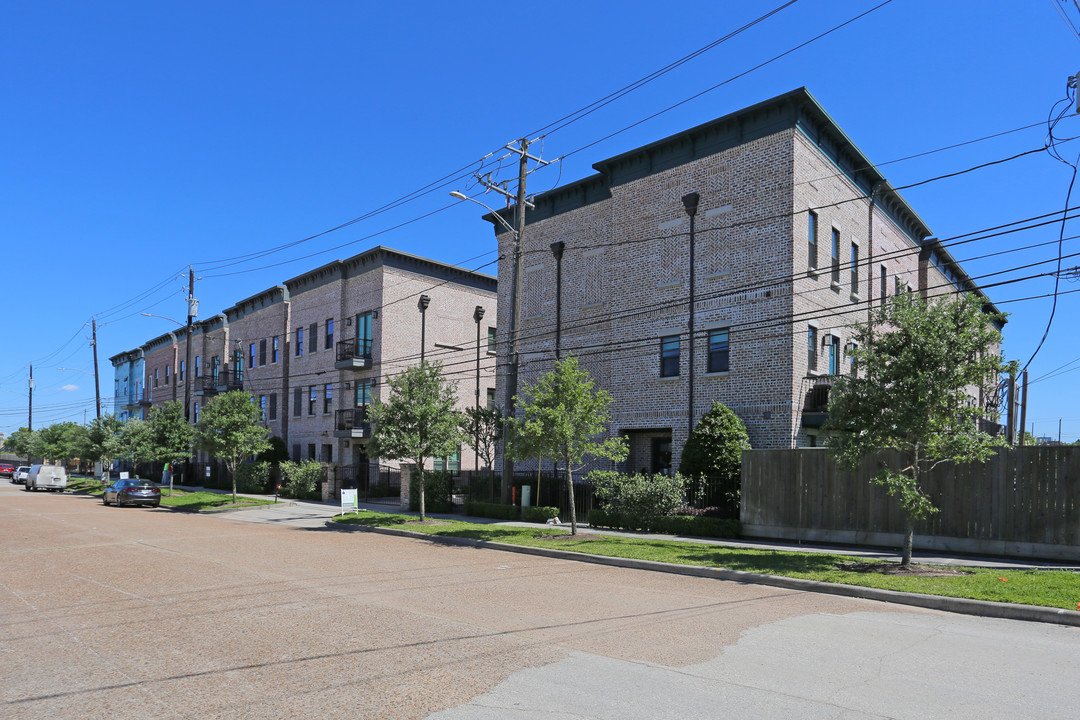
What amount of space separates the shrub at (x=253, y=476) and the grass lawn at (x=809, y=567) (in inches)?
890

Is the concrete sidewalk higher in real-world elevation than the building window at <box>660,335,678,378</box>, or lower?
lower

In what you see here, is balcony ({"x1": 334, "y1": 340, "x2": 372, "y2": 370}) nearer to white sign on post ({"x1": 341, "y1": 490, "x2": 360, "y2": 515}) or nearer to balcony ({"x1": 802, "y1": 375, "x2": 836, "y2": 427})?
white sign on post ({"x1": 341, "y1": 490, "x2": 360, "y2": 515})

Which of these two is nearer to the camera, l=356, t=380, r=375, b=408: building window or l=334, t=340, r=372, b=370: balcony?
l=334, t=340, r=372, b=370: balcony

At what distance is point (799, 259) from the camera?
22.0m

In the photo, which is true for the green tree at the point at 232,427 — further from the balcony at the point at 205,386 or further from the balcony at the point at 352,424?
the balcony at the point at 205,386

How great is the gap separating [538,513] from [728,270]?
32.3ft

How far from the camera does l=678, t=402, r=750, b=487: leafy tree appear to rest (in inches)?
790

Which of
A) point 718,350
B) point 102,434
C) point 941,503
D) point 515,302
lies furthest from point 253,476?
point 941,503

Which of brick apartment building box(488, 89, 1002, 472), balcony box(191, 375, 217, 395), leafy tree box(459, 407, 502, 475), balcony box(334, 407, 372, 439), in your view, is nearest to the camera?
brick apartment building box(488, 89, 1002, 472)

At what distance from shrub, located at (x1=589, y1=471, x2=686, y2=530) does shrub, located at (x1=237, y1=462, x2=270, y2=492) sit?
25.6m

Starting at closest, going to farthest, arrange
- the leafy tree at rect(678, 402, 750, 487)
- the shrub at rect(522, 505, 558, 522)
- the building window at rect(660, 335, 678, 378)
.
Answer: the leafy tree at rect(678, 402, 750, 487), the shrub at rect(522, 505, 558, 522), the building window at rect(660, 335, 678, 378)

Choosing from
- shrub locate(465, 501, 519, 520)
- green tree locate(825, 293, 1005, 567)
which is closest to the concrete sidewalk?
shrub locate(465, 501, 519, 520)

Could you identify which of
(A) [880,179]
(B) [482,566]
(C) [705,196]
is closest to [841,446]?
(B) [482,566]

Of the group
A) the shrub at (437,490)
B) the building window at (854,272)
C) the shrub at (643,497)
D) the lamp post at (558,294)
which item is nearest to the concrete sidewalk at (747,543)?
the shrub at (437,490)
